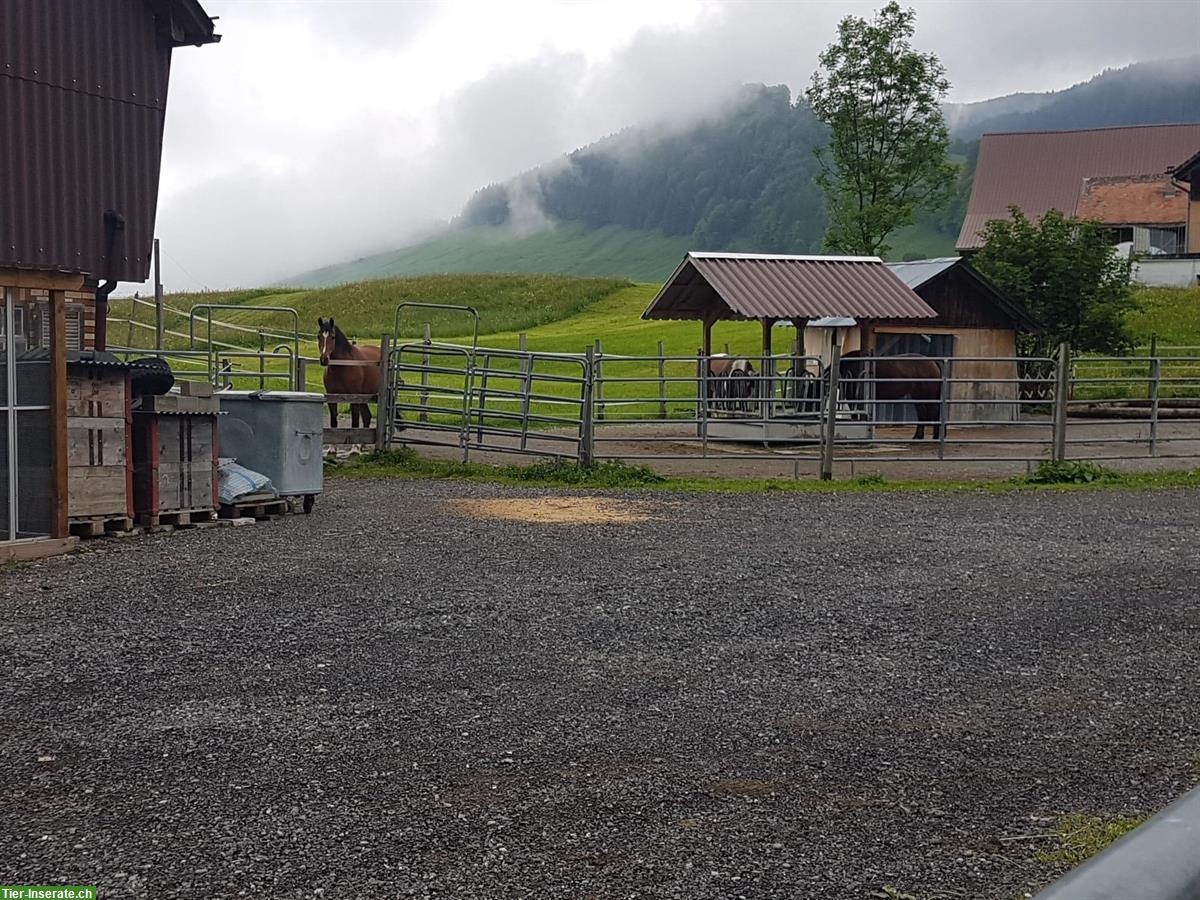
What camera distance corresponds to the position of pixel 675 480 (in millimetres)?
15531

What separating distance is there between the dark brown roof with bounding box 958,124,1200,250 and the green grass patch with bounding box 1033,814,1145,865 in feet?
188

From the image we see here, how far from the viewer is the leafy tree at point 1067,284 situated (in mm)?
27969

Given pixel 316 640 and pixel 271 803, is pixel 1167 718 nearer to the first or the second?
pixel 271 803

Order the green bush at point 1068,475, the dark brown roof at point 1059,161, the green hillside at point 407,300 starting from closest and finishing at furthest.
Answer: the green bush at point 1068,475 → the green hillside at point 407,300 → the dark brown roof at point 1059,161

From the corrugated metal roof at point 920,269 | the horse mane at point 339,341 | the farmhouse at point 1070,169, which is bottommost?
the horse mane at point 339,341

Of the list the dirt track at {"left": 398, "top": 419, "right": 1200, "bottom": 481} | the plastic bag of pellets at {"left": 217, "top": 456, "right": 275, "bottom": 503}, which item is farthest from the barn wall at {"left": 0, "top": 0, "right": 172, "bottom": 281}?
the dirt track at {"left": 398, "top": 419, "right": 1200, "bottom": 481}

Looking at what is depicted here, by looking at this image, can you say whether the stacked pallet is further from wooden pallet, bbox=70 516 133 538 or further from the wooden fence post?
the wooden fence post

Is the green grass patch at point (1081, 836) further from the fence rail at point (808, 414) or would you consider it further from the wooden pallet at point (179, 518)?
the fence rail at point (808, 414)

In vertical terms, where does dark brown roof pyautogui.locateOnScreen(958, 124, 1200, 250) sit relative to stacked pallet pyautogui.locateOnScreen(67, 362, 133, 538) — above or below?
above

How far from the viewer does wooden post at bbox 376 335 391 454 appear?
17.3 meters

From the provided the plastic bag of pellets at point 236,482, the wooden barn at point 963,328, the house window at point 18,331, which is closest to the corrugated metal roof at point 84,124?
the house window at point 18,331

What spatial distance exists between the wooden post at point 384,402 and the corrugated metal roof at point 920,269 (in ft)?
38.5

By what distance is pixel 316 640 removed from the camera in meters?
6.79

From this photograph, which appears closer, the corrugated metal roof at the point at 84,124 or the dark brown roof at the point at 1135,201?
the corrugated metal roof at the point at 84,124
